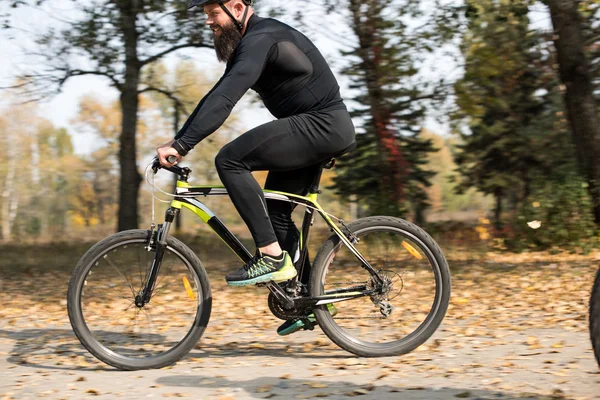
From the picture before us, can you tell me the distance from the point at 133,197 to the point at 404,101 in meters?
5.75

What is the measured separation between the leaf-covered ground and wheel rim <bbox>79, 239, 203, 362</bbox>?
176mm

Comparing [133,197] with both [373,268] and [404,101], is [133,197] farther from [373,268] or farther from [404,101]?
[373,268]

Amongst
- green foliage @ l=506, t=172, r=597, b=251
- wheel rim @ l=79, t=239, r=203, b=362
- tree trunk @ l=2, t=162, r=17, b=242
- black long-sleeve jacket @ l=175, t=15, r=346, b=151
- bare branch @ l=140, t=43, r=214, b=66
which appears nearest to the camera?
black long-sleeve jacket @ l=175, t=15, r=346, b=151

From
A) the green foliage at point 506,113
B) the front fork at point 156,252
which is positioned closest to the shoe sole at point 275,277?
the front fork at point 156,252

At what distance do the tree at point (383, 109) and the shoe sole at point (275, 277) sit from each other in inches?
284

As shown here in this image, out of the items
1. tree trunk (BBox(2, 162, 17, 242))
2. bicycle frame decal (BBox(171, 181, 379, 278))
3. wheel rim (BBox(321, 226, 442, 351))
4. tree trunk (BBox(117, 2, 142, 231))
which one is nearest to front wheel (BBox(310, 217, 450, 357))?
wheel rim (BBox(321, 226, 442, 351))

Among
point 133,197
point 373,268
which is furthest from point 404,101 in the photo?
point 373,268

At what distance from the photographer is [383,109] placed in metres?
12.6

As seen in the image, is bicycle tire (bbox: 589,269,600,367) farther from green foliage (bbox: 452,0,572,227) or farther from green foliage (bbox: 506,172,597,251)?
green foliage (bbox: 452,0,572,227)

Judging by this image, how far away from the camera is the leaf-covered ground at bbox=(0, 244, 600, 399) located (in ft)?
13.2

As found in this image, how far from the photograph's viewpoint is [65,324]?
258 inches

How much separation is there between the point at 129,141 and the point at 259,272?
1097cm

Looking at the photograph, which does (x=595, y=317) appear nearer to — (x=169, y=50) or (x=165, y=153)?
(x=165, y=153)

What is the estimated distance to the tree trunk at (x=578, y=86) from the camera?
10586mm
